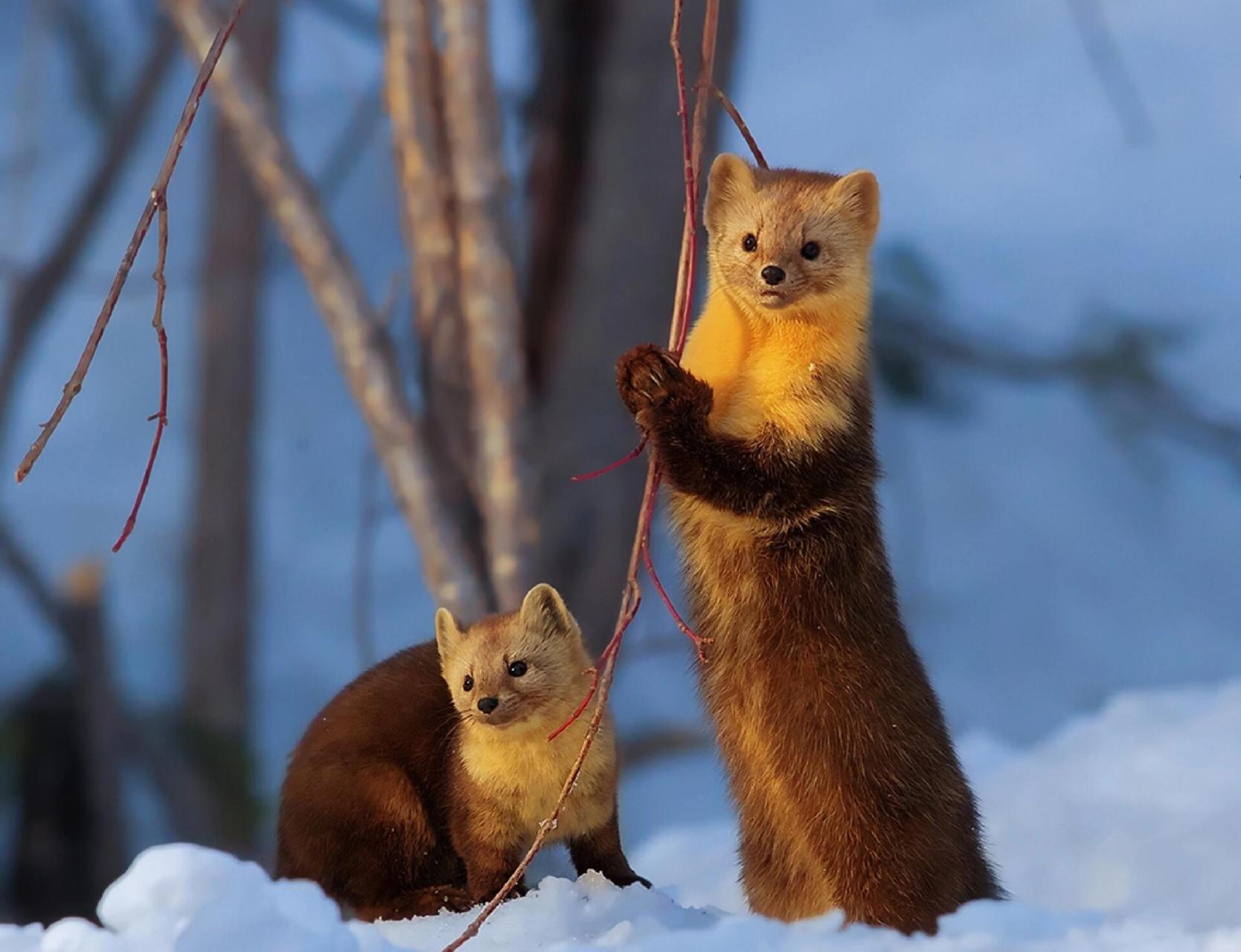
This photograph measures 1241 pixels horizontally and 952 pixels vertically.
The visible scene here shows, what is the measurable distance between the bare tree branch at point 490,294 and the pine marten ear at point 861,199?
6.35 feet

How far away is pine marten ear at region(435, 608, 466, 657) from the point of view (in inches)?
89.7

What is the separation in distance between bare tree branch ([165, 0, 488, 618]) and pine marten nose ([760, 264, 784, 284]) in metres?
1.90

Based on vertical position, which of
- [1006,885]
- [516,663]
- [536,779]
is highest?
[516,663]

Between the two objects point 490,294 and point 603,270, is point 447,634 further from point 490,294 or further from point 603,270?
point 603,270

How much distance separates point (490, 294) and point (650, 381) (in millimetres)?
2158

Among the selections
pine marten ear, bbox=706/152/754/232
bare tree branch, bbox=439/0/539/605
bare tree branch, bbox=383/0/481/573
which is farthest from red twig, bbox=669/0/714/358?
bare tree branch, bbox=383/0/481/573

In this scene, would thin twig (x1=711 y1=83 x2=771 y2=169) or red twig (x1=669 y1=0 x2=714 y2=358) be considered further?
thin twig (x1=711 y1=83 x2=771 y2=169)

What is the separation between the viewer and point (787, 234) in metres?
2.08

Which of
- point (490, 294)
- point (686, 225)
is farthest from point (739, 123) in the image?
point (490, 294)

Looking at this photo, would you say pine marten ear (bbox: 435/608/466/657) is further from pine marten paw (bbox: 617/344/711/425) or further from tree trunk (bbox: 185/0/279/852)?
tree trunk (bbox: 185/0/279/852)

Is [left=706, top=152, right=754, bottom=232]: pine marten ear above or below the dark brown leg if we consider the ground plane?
above

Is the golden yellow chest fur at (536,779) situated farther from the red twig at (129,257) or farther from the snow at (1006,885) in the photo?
the red twig at (129,257)

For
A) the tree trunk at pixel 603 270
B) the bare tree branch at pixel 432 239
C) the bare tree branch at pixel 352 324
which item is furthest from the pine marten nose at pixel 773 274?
the tree trunk at pixel 603 270

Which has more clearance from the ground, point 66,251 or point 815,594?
point 66,251
